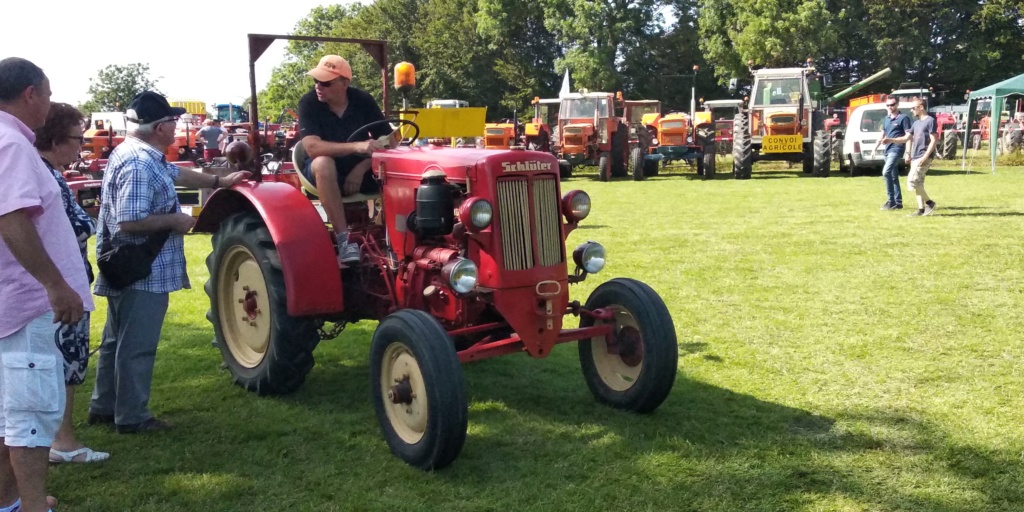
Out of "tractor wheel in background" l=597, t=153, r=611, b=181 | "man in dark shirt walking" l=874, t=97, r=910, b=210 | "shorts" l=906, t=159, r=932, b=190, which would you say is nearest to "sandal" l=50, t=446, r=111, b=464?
"shorts" l=906, t=159, r=932, b=190

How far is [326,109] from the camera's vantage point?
4.92 meters

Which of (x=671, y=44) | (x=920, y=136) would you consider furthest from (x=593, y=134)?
(x=671, y=44)

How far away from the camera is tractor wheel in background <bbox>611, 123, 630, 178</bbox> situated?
76.2 feet

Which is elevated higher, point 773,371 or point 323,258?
point 323,258

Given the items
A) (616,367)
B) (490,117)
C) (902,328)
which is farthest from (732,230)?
(490,117)

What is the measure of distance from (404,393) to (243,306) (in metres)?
1.70

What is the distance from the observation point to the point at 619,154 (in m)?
23.2

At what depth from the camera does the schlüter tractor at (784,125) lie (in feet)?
Result: 69.2

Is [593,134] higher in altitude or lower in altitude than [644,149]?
higher

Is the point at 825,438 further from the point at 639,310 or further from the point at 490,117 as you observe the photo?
the point at 490,117

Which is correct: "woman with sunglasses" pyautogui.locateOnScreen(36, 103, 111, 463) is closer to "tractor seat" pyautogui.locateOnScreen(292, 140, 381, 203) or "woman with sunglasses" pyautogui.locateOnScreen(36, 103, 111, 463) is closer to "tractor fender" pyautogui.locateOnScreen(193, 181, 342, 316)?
"tractor fender" pyautogui.locateOnScreen(193, 181, 342, 316)

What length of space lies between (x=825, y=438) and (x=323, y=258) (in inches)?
101

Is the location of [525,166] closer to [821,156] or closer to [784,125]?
[821,156]

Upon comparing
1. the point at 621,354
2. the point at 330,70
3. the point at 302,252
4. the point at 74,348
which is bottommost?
the point at 621,354
